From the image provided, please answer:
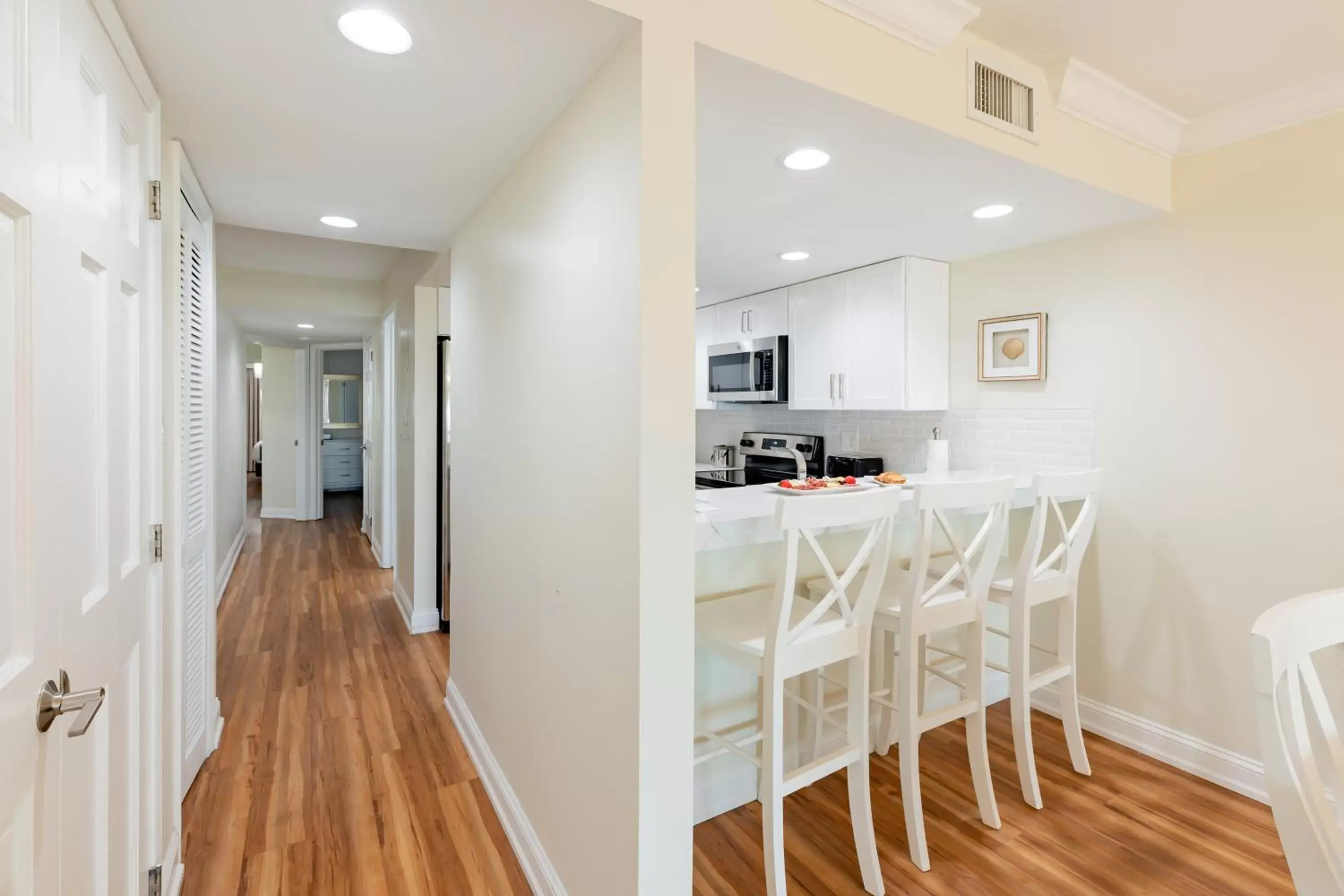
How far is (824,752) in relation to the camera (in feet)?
7.72

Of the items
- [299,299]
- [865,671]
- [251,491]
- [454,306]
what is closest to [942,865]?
[865,671]

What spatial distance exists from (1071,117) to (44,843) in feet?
9.88

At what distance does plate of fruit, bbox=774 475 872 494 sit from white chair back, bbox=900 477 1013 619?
36 cm

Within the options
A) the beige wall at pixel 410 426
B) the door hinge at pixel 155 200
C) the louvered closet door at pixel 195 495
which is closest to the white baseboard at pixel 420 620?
the beige wall at pixel 410 426

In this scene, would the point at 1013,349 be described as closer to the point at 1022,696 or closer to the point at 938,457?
the point at 938,457

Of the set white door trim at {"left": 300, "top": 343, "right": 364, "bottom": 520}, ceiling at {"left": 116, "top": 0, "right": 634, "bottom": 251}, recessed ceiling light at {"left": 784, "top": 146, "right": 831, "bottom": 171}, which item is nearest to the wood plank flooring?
ceiling at {"left": 116, "top": 0, "right": 634, "bottom": 251}

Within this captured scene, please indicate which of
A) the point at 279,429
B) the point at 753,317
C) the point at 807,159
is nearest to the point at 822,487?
the point at 807,159

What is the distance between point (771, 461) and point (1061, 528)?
2.24 m

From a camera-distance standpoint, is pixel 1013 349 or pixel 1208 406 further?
pixel 1013 349

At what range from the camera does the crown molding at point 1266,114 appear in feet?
6.72

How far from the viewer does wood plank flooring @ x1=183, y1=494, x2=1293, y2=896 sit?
184 centimetres

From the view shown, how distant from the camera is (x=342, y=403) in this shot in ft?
32.8

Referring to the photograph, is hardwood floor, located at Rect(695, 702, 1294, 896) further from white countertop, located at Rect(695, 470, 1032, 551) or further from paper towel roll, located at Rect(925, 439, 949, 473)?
paper towel roll, located at Rect(925, 439, 949, 473)

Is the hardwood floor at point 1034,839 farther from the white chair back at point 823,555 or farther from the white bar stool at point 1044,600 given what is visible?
the white chair back at point 823,555
